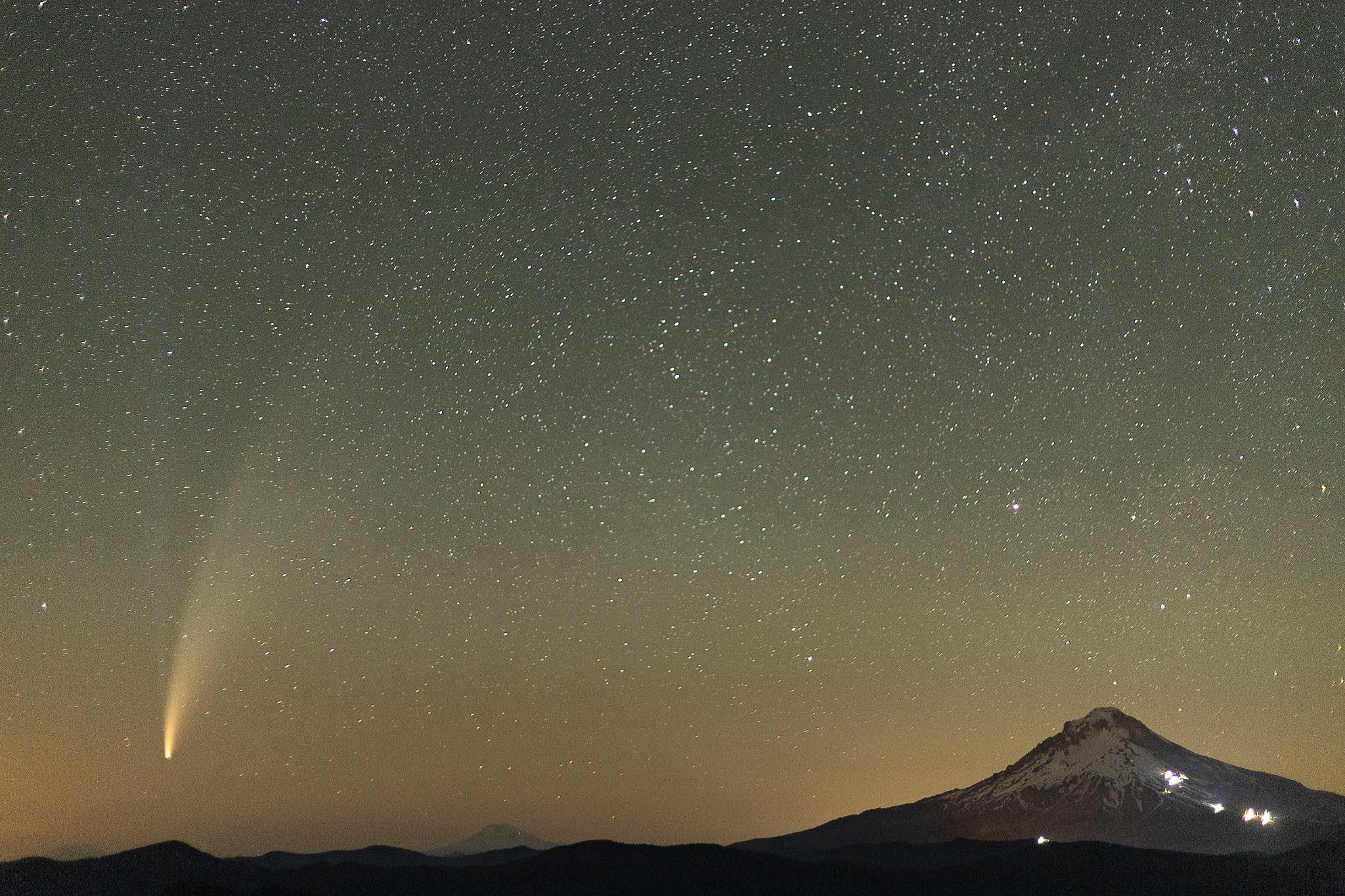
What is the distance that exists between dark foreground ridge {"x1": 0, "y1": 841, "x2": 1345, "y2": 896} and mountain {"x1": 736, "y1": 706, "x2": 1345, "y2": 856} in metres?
65.1

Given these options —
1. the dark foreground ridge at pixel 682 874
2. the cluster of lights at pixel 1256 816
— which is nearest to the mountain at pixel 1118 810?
the cluster of lights at pixel 1256 816

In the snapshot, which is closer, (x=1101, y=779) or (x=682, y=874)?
(x=682, y=874)

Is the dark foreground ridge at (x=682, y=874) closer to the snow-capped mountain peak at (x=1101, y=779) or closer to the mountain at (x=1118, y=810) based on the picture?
the mountain at (x=1118, y=810)

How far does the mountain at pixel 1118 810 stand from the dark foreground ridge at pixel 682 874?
65.1 metres

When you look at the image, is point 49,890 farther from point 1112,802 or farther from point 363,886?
point 1112,802

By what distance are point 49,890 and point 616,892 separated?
39.0 meters

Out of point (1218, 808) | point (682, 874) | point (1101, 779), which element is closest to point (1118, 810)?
point (1101, 779)

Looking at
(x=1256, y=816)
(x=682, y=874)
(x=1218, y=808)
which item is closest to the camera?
(x=682, y=874)

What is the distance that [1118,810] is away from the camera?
577 feet

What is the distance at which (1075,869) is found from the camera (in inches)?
3465

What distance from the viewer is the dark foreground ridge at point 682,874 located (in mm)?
72062

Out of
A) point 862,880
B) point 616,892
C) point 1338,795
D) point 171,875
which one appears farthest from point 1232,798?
point 171,875

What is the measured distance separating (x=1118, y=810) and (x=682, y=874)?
125317mm

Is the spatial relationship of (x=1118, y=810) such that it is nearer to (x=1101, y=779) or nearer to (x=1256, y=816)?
(x=1101, y=779)
